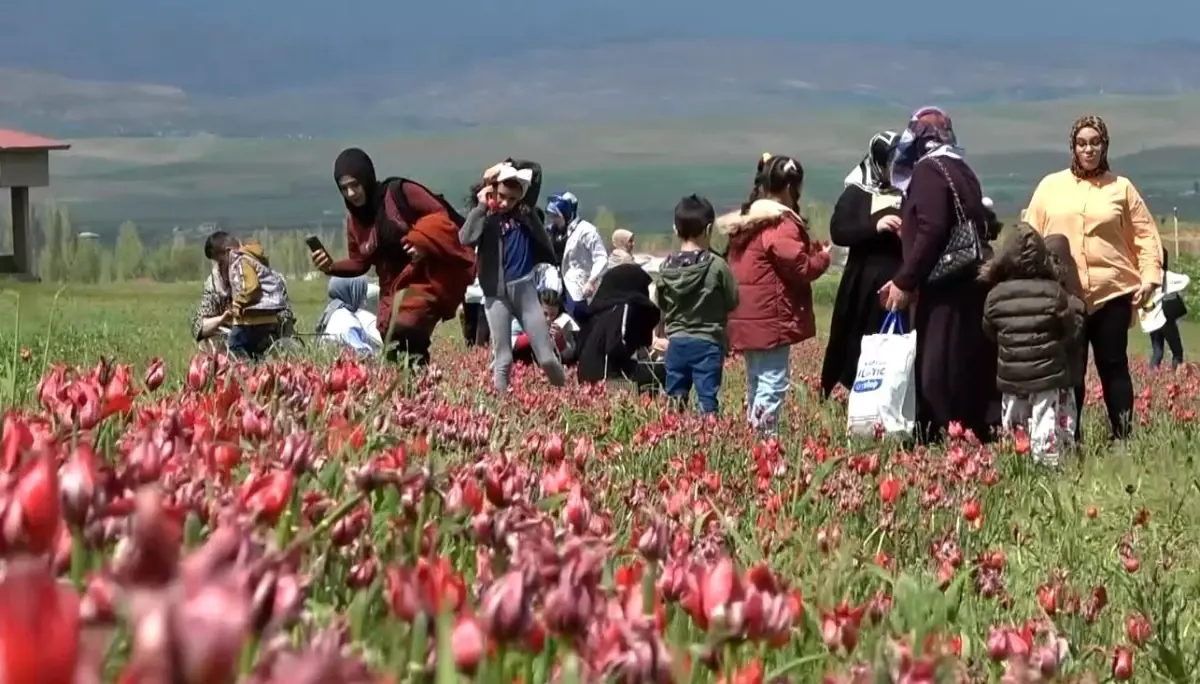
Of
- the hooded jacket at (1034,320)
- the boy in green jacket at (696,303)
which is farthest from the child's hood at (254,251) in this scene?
the hooded jacket at (1034,320)

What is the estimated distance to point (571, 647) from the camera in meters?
1.31

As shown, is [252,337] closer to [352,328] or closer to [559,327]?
[352,328]

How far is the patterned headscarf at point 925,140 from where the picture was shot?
881cm

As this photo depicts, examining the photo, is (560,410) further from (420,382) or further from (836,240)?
(836,240)

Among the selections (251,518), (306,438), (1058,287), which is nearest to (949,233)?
(1058,287)

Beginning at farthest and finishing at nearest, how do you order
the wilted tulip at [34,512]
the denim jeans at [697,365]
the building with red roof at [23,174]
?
the building with red roof at [23,174] → the denim jeans at [697,365] → the wilted tulip at [34,512]

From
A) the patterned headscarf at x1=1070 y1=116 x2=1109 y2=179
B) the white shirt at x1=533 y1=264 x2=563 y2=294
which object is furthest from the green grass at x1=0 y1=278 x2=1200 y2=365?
the patterned headscarf at x1=1070 y1=116 x2=1109 y2=179

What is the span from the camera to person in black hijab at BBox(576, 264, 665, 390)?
12.8 m

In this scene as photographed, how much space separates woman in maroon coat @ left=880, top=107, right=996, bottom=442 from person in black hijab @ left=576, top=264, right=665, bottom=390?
371 cm

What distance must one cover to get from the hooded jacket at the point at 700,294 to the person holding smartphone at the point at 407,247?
4.57ft

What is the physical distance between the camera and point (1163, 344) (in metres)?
19.4

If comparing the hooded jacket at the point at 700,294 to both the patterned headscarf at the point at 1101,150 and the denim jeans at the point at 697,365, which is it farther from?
the patterned headscarf at the point at 1101,150

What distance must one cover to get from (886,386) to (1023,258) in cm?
126

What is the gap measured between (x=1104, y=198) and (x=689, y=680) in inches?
315
